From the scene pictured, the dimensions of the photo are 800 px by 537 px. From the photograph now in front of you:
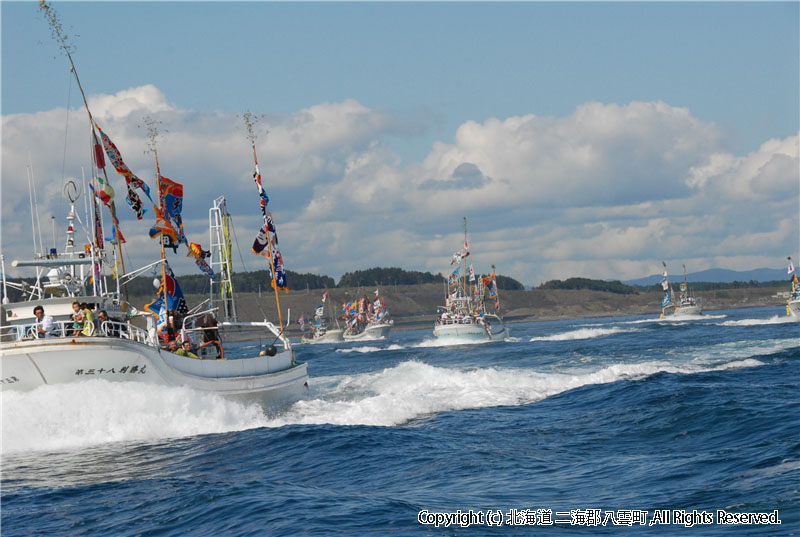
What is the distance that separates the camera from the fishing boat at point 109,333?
2203cm

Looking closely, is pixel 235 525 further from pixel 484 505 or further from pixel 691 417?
pixel 691 417

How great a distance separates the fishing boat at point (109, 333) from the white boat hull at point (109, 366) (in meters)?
0.03

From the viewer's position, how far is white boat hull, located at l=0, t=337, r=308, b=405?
21.7 m

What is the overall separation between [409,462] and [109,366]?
899cm

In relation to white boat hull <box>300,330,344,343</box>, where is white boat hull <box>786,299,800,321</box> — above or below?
above

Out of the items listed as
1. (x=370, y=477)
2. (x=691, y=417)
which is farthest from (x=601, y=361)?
(x=370, y=477)

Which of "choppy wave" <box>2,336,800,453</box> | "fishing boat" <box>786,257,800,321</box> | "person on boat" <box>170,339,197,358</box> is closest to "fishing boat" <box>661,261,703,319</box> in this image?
"fishing boat" <box>786,257,800,321</box>

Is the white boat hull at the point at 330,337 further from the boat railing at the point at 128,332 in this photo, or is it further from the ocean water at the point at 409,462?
the boat railing at the point at 128,332

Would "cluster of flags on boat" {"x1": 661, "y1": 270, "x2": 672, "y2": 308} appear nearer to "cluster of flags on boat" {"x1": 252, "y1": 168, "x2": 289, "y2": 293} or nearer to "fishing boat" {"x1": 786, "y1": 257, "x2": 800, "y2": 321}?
"fishing boat" {"x1": 786, "y1": 257, "x2": 800, "y2": 321}

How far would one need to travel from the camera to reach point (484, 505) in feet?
47.2

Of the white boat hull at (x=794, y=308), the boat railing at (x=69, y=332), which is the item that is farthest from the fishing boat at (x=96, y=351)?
the white boat hull at (x=794, y=308)

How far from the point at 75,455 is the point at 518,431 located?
11.3 meters

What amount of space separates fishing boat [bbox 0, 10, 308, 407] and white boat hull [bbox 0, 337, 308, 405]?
3cm

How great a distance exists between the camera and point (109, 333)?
80.5 feet
